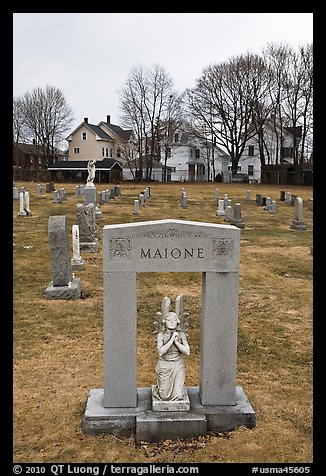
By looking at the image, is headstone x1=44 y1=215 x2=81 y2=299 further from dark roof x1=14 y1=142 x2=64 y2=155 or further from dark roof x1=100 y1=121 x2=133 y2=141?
dark roof x1=14 y1=142 x2=64 y2=155

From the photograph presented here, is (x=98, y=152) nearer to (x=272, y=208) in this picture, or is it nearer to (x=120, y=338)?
(x=272, y=208)

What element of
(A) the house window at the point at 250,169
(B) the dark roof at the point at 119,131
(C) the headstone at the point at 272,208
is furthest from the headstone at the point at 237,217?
(B) the dark roof at the point at 119,131

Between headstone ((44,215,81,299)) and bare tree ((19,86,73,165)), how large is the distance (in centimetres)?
5469

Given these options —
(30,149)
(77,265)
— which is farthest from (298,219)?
(30,149)

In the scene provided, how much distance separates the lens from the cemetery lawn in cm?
530

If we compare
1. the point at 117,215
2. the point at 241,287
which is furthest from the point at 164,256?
A: the point at 117,215

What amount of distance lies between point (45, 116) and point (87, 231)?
51141 mm

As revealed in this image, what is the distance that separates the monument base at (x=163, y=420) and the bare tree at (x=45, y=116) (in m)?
60.9

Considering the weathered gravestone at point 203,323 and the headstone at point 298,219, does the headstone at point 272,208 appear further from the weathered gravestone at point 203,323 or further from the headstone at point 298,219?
the weathered gravestone at point 203,323

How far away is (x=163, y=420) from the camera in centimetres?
549

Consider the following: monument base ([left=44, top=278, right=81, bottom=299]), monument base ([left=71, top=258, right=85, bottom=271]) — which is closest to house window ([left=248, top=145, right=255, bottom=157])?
monument base ([left=71, top=258, right=85, bottom=271])

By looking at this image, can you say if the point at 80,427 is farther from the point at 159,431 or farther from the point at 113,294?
the point at 113,294

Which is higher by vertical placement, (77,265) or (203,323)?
(203,323)

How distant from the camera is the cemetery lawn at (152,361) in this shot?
530cm
